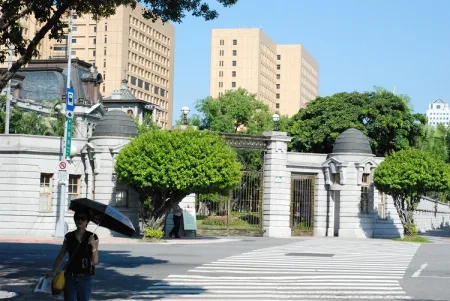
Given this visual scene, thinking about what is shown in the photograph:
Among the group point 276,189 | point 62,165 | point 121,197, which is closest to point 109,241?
point 62,165

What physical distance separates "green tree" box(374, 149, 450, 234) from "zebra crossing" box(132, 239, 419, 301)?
1072 cm

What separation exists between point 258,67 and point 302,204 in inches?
4181

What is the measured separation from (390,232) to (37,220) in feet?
58.3

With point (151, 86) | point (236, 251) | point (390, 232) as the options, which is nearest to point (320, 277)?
point (236, 251)

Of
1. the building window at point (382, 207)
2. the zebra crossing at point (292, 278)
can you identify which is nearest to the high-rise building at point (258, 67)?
the building window at point (382, 207)

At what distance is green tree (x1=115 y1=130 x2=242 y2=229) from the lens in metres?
31.7

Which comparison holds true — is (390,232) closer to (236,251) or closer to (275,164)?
(275,164)

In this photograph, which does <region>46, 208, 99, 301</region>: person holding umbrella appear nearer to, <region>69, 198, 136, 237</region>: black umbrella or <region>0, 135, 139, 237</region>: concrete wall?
<region>69, 198, 136, 237</region>: black umbrella

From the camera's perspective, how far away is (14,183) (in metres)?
34.8

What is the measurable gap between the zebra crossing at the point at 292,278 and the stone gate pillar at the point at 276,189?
10588 mm

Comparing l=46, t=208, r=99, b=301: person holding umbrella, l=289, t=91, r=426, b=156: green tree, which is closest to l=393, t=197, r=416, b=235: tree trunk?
l=289, t=91, r=426, b=156: green tree

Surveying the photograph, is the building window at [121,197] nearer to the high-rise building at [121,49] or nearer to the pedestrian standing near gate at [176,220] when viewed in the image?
the pedestrian standing near gate at [176,220]

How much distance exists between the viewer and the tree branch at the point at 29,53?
48.9 ft

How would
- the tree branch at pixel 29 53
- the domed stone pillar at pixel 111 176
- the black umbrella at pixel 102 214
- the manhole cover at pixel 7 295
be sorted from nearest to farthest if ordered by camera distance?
the black umbrella at pixel 102 214, the manhole cover at pixel 7 295, the tree branch at pixel 29 53, the domed stone pillar at pixel 111 176
